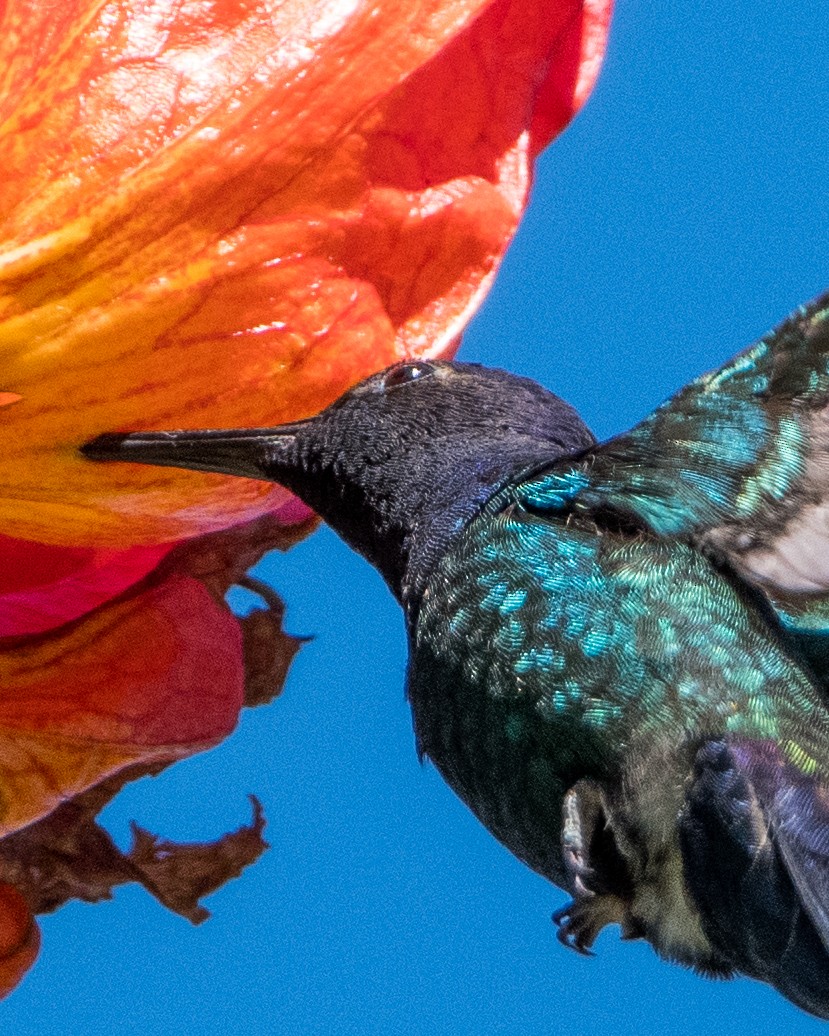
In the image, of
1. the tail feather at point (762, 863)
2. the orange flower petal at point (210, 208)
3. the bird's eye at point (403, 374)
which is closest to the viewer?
the tail feather at point (762, 863)

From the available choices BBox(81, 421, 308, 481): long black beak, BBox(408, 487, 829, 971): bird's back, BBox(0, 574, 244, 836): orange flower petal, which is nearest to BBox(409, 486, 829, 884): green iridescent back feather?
BBox(408, 487, 829, 971): bird's back

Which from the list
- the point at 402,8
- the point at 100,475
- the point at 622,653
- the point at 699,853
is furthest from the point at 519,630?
the point at 402,8

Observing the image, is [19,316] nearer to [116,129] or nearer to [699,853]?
[116,129]

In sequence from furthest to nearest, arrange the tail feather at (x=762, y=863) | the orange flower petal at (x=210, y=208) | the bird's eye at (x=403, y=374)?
the bird's eye at (x=403, y=374)
the orange flower petal at (x=210, y=208)
the tail feather at (x=762, y=863)

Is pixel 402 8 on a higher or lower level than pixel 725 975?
higher

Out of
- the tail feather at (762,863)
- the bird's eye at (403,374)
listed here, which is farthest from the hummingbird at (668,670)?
the bird's eye at (403,374)

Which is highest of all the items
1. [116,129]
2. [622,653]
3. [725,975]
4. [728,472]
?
[116,129]

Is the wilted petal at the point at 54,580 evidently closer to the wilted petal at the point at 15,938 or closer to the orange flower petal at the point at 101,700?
the orange flower petal at the point at 101,700
